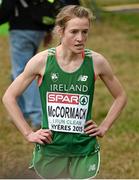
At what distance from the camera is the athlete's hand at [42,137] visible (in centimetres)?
403

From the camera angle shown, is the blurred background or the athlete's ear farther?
the blurred background

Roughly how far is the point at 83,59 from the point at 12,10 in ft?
8.67

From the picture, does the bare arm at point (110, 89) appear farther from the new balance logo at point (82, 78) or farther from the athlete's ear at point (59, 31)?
the athlete's ear at point (59, 31)

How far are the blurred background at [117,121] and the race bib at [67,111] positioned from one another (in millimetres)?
1493

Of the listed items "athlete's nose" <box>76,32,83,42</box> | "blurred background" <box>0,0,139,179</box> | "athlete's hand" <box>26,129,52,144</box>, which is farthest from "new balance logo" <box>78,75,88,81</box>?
"blurred background" <box>0,0,139,179</box>

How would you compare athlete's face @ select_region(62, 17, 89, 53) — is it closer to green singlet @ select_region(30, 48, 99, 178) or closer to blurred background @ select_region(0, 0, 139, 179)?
green singlet @ select_region(30, 48, 99, 178)

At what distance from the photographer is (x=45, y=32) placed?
675 centimetres

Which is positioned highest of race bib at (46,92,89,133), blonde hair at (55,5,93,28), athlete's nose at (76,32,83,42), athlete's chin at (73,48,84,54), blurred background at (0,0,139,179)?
blonde hair at (55,5,93,28)

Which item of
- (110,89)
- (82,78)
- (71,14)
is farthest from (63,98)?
(71,14)

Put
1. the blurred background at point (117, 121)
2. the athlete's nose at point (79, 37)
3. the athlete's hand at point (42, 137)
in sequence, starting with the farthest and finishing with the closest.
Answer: the blurred background at point (117, 121) → the athlete's hand at point (42, 137) → the athlete's nose at point (79, 37)

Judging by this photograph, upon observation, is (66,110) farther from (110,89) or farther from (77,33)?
(77,33)

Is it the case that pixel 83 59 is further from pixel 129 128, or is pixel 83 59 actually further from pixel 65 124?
pixel 129 128

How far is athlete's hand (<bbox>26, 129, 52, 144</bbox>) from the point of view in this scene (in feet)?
13.2

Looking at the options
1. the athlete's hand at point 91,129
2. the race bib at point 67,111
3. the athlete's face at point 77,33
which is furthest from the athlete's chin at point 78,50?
the athlete's hand at point 91,129
